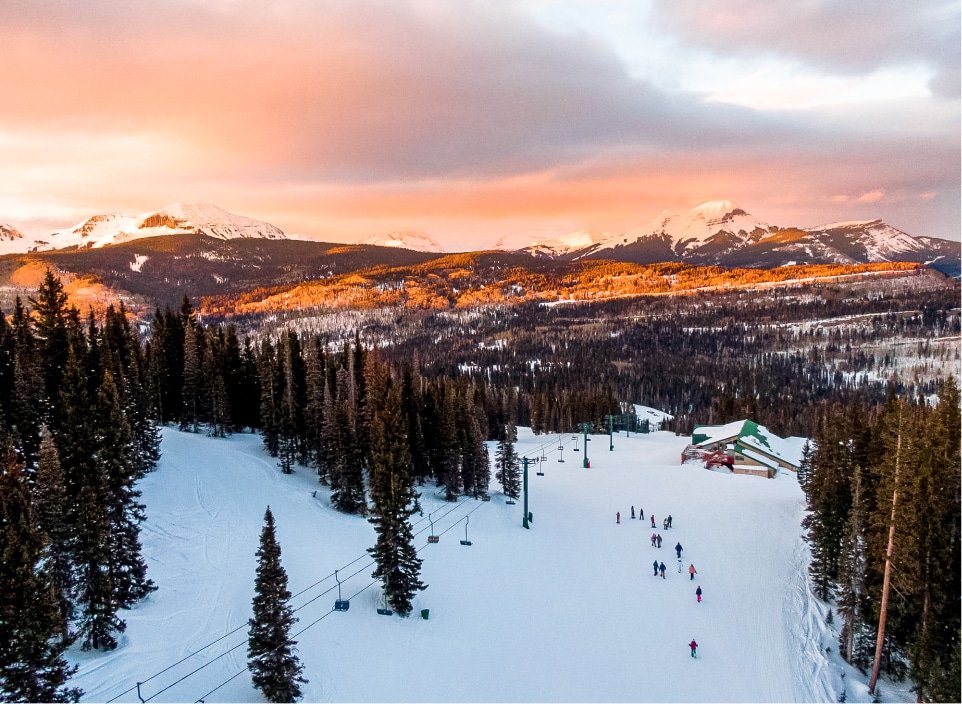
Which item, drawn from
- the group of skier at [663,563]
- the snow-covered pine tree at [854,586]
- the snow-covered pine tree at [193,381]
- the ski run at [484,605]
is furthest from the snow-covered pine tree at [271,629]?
the snow-covered pine tree at [193,381]

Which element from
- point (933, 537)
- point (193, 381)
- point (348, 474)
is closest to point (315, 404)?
point (348, 474)

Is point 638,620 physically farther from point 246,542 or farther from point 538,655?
point 246,542

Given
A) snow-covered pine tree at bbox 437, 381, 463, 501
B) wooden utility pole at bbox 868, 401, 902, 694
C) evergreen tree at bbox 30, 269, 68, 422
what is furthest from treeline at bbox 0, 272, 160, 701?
wooden utility pole at bbox 868, 401, 902, 694

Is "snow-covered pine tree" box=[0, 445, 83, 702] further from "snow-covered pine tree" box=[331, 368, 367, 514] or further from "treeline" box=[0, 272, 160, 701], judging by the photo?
"snow-covered pine tree" box=[331, 368, 367, 514]

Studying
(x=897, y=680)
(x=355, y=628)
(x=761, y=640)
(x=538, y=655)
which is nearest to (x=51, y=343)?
(x=355, y=628)

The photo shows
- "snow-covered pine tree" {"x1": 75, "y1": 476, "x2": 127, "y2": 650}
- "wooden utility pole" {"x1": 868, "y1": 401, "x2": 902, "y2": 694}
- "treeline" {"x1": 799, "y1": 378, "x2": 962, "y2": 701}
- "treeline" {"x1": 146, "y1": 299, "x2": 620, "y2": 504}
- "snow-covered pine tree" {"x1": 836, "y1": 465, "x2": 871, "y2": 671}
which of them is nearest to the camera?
"snow-covered pine tree" {"x1": 75, "y1": 476, "x2": 127, "y2": 650}

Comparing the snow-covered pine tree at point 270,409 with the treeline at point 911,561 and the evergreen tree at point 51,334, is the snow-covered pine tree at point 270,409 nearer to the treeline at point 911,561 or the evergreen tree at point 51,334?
the evergreen tree at point 51,334
